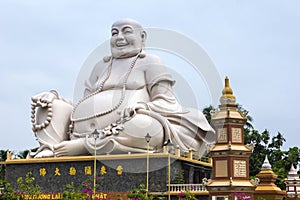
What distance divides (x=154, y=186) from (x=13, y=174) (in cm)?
460

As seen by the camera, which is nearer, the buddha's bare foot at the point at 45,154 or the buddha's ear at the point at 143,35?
the buddha's bare foot at the point at 45,154

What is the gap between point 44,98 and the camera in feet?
62.2

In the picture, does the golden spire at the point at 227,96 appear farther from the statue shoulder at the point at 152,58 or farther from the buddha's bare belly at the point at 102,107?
the statue shoulder at the point at 152,58

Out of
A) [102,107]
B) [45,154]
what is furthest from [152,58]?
Answer: [45,154]

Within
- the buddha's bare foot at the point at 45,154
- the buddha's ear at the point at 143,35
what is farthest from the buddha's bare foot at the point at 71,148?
the buddha's ear at the point at 143,35

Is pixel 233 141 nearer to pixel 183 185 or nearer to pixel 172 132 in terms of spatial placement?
pixel 183 185

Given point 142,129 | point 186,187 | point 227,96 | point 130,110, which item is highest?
point 130,110

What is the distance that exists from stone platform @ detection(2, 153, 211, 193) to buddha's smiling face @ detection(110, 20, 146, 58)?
3.70 m

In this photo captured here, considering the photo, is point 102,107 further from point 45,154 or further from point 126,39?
point 126,39

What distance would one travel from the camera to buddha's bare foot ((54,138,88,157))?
1805cm

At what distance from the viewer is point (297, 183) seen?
1648 cm

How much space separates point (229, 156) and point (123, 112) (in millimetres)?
6341

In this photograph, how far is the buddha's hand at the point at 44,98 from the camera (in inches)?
743

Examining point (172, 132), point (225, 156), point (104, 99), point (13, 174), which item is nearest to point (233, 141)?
point (225, 156)
